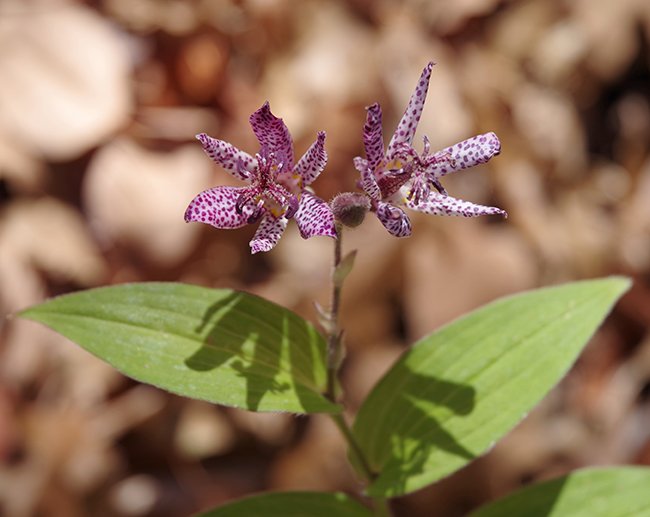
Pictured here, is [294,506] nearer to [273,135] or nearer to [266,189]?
[266,189]

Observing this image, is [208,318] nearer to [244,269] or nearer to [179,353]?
[179,353]

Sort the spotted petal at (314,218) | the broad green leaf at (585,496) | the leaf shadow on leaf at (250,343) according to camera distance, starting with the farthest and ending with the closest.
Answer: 1. the broad green leaf at (585,496)
2. the leaf shadow on leaf at (250,343)
3. the spotted petal at (314,218)

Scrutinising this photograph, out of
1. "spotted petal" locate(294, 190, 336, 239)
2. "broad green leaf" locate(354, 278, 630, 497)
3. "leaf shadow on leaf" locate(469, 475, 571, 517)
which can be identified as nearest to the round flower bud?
"spotted petal" locate(294, 190, 336, 239)

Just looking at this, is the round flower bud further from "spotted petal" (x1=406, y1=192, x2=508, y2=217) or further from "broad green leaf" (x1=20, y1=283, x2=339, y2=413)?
"broad green leaf" (x1=20, y1=283, x2=339, y2=413)

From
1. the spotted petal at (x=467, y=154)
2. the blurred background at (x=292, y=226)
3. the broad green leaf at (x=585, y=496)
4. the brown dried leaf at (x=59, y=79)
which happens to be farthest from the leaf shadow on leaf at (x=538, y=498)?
the brown dried leaf at (x=59, y=79)

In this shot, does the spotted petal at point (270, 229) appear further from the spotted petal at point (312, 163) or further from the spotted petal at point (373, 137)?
the spotted petal at point (373, 137)

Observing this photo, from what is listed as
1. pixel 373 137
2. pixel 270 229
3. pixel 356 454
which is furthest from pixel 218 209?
pixel 356 454
